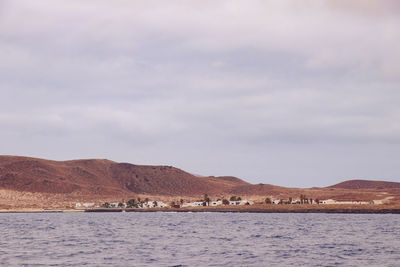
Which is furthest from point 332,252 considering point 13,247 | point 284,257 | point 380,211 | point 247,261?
point 380,211

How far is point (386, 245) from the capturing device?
211ft

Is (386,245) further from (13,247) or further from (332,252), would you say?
(13,247)

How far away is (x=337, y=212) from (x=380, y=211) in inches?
593

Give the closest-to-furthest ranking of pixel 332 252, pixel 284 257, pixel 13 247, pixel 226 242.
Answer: pixel 284 257, pixel 332 252, pixel 13 247, pixel 226 242

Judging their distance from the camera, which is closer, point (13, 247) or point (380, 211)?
point (13, 247)

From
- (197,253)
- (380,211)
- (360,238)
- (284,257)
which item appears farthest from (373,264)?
(380,211)

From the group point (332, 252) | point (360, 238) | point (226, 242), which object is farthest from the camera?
point (360, 238)

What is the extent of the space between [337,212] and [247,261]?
155067mm

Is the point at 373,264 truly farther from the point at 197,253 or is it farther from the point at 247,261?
the point at 197,253

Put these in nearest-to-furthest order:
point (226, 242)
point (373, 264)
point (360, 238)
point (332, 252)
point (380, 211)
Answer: point (373, 264)
point (332, 252)
point (226, 242)
point (360, 238)
point (380, 211)

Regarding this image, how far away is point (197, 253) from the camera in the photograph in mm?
54812

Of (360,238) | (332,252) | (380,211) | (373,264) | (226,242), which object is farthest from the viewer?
(380,211)

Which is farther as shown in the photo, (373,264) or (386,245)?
(386,245)

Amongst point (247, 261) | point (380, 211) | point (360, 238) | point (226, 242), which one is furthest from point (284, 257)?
point (380, 211)
